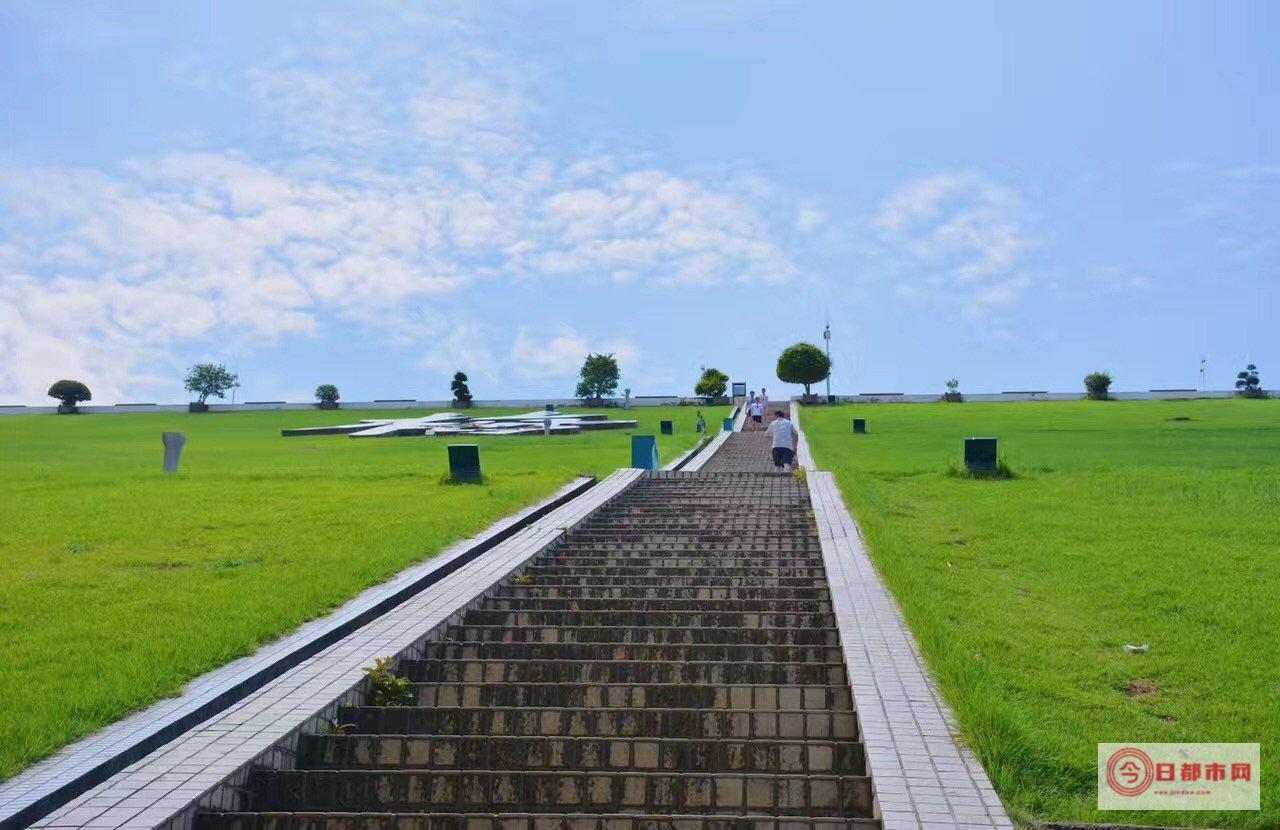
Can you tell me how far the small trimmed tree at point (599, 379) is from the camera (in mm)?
84875

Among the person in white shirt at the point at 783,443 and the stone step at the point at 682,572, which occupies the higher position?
the person in white shirt at the point at 783,443

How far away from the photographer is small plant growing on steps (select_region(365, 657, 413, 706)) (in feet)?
24.8

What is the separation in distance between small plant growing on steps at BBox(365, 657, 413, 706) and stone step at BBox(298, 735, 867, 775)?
0.79 m

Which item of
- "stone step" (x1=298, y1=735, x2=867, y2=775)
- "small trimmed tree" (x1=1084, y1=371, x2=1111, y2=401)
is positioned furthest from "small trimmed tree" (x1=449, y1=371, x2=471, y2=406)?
"stone step" (x1=298, y1=735, x2=867, y2=775)

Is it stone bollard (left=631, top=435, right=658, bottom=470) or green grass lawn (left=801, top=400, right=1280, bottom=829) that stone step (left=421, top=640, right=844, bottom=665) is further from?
stone bollard (left=631, top=435, right=658, bottom=470)

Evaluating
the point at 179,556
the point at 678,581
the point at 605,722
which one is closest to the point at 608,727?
the point at 605,722

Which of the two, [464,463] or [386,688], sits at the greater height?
[464,463]

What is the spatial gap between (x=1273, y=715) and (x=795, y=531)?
781 centimetres

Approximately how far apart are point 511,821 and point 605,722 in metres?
1.43

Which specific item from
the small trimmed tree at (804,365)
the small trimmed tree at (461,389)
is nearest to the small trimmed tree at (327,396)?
the small trimmed tree at (461,389)

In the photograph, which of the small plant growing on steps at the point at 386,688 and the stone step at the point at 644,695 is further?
the small plant growing on steps at the point at 386,688

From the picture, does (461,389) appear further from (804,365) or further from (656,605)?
(656,605)

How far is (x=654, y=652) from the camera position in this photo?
844 cm

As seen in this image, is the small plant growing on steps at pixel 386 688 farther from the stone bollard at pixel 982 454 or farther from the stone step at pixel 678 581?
the stone bollard at pixel 982 454
